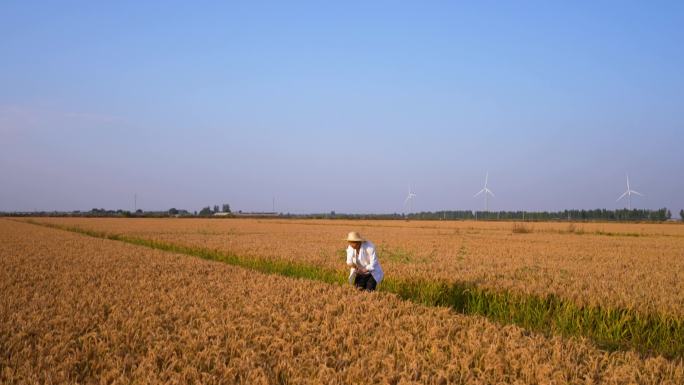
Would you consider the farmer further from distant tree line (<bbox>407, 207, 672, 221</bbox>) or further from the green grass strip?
distant tree line (<bbox>407, 207, 672, 221</bbox>)

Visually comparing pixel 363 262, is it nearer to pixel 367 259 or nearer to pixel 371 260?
pixel 367 259

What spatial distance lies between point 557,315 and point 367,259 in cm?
368

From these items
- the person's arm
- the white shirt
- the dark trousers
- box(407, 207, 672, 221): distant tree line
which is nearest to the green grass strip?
the dark trousers

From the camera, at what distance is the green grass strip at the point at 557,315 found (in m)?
8.00

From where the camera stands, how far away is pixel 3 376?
4.79 meters

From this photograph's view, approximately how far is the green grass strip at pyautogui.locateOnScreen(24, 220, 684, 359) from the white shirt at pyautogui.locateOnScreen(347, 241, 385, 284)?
1.40 m

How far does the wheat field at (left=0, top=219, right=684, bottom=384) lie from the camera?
4711mm

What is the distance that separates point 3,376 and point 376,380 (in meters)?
3.53

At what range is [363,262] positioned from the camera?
10.1m

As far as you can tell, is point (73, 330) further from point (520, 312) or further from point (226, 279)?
point (520, 312)

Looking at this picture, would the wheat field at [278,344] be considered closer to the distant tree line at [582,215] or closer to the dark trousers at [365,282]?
the dark trousers at [365,282]

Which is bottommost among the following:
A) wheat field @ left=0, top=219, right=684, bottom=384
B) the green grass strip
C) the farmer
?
the green grass strip

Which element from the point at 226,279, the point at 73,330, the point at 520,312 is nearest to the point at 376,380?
the point at 73,330

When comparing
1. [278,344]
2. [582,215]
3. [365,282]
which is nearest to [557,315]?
[365,282]
